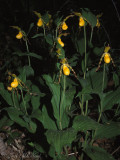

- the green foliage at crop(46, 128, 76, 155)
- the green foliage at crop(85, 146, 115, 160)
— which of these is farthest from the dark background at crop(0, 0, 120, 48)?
the green foliage at crop(46, 128, 76, 155)

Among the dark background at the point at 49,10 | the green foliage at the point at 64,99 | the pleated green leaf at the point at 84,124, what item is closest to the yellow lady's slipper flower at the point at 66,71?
the green foliage at the point at 64,99

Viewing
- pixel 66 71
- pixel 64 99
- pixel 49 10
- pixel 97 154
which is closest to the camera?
pixel 66 71

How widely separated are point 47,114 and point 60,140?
0.30 meters

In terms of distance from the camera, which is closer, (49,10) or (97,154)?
(97,154)

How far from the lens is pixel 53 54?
4.16 ft

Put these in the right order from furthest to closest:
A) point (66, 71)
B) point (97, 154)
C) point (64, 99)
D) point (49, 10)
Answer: point (49, 10), point (97, 154), point (64, 99), point (66, 71)

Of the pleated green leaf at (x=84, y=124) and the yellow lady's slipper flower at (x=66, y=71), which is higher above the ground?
the yellow lady's slipper flower at (x=66, y=71)

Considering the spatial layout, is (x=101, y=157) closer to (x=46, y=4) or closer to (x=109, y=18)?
(x=109, y=18)

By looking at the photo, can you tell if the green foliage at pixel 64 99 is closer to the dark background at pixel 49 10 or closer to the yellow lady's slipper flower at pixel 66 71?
the yellow lady's slipper flower at pixel 66 71

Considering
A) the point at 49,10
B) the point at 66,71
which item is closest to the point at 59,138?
the point at 66,71

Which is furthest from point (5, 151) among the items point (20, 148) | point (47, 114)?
point (47, 114)

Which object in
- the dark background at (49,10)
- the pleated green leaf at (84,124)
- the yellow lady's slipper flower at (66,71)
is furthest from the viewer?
the dark background at (49,10)

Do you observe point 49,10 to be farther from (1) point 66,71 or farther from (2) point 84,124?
(2) point 84,124

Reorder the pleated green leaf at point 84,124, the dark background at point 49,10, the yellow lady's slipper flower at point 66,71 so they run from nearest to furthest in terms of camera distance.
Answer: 1. the yellow lady's slipper flower at point 66,71
2. the pleated green leaf at point 84,124
3. the dark background at point 49,10
